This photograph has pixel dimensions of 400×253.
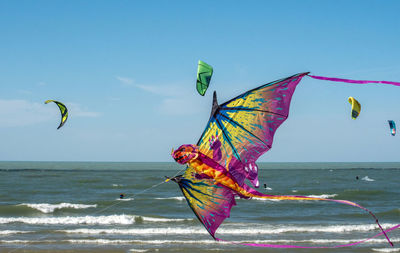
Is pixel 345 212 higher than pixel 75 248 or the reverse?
the reverse

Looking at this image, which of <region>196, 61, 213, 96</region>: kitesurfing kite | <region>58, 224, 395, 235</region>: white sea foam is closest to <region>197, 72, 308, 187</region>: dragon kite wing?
<region>196, 61, 213, 96</region>: kitesurfing kite

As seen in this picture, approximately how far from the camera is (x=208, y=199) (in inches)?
209

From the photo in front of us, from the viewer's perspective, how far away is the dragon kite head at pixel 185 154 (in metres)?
4.75

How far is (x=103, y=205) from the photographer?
24.7 m

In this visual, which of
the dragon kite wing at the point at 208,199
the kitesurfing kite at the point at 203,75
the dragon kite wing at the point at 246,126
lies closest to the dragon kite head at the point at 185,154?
the dragon kite wing at the point at 246,126

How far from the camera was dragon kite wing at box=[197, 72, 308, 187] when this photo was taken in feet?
16.9

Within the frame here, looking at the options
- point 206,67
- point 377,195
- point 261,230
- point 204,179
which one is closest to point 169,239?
point 261,230

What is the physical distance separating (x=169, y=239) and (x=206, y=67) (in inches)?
433

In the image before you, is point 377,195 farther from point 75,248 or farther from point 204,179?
point 204,179

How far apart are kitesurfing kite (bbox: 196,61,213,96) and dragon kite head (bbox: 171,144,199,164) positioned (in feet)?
2.23

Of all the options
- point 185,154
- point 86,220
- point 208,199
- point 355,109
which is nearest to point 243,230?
point 86,220

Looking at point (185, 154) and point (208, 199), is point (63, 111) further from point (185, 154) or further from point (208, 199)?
point (185, 154)

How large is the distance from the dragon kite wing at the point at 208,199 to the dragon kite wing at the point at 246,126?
316mm

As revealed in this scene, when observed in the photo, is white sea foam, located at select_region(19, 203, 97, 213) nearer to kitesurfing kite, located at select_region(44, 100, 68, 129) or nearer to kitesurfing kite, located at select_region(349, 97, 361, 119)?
kitesurfing kite, located at select_region(44, 100, 68, 129)
